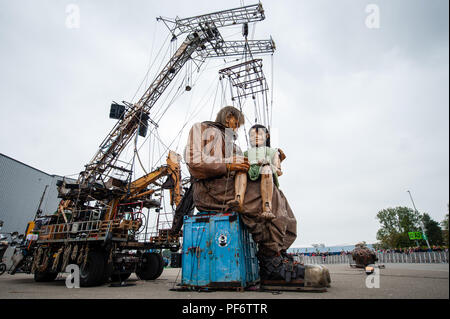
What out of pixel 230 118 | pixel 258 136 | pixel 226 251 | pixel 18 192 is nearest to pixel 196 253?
pixel 226 251

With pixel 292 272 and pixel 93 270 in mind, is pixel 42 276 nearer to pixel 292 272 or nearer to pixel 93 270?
pixel 93 270

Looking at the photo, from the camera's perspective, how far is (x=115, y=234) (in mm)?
6578

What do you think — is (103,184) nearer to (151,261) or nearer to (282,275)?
(151,261)

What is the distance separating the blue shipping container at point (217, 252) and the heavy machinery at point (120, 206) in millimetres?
1280

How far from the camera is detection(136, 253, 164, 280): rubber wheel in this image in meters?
7.89

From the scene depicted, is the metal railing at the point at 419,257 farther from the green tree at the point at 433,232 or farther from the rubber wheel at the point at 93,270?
the green tree at the point at 433,232

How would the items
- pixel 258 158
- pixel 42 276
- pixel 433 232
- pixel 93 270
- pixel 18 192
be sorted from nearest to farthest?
pixel 258 158, pixel 93 270, pixel 42 276, pixel 18 192, pixel 433 232

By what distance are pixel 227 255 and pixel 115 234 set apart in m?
3.97

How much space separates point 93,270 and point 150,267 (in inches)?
94.6

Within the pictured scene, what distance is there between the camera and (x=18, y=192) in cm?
2161
